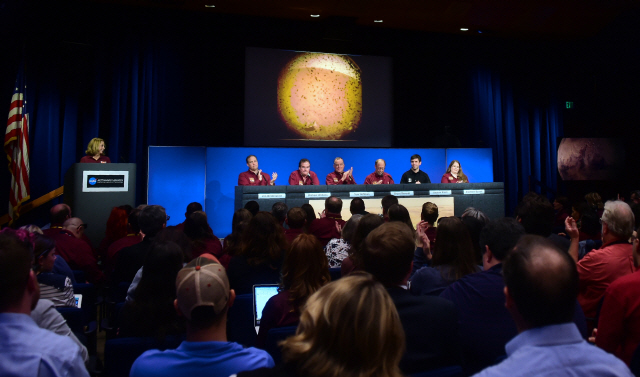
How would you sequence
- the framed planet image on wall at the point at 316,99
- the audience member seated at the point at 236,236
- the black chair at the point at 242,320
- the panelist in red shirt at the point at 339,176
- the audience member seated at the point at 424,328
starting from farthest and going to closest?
the framed planet image on wall at the point at 316,99 → the panelist in red shirt at the point at 339,176 → the audience member seated at the point at 236,236 → the black chair at the point at 242,320 → the audience member seated at the point at 424,328

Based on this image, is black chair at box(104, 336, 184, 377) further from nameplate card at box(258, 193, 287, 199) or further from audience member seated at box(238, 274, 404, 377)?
nameplate card at box(258, 193, 287, 199)

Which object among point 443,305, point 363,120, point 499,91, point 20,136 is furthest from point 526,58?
point 443,305

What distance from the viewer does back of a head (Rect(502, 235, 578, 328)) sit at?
43.3 inches

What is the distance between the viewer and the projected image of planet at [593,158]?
974cm

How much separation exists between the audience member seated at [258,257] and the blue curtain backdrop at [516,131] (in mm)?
8180

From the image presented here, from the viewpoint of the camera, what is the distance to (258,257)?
2.98 metres

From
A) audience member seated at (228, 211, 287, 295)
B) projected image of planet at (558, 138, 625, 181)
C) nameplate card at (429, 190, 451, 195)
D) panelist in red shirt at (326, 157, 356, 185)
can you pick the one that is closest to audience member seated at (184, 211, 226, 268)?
audience member seated at (228, 211, 287, 295)

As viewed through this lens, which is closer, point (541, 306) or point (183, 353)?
point (541, 306)

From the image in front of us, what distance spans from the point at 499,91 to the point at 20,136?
8827 millimetres

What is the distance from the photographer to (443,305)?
1635 millimetres

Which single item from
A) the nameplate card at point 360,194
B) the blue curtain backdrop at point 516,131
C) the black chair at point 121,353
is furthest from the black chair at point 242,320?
the blue curtain backdrop at point 516,131

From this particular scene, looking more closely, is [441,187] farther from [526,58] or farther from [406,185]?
[526,58]

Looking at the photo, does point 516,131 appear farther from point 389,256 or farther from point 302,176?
point 389,256

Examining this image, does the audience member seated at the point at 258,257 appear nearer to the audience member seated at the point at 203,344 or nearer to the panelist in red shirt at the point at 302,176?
the audience member seated at the point at 203,344
